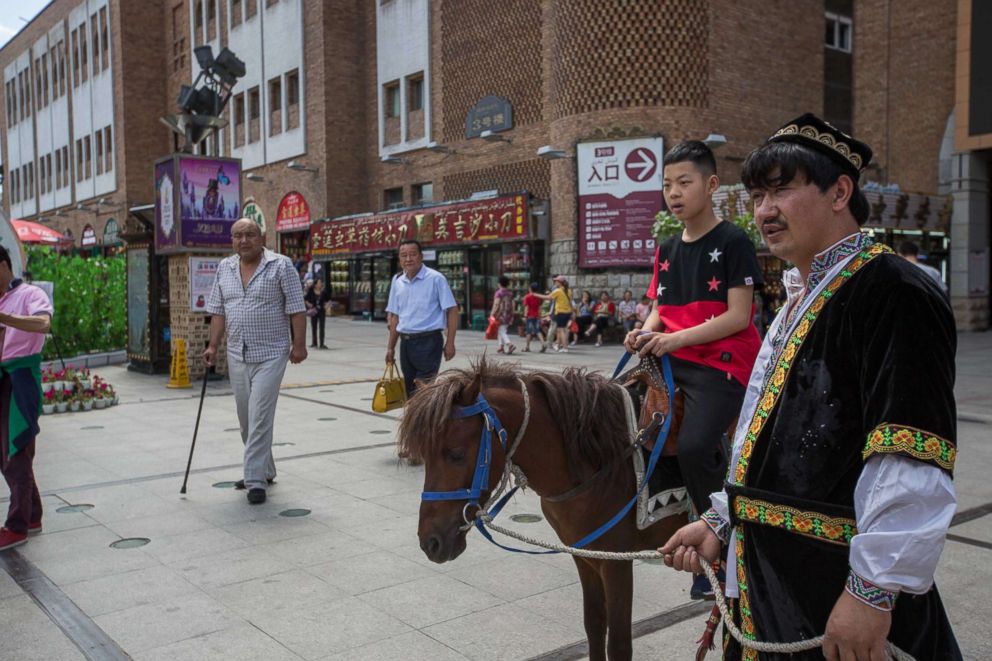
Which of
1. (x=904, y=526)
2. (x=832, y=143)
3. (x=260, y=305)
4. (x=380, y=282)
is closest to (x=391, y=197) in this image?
(x=380, y=282)

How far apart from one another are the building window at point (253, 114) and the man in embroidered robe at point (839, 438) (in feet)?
123

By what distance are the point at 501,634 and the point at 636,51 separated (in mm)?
20363

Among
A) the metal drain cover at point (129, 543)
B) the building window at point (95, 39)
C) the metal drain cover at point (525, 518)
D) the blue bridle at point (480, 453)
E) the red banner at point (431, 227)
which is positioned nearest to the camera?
the blue bridle at point (480, 453)

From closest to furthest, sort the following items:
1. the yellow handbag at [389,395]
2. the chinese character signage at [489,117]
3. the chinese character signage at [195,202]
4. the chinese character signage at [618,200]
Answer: the yellow handbag at [389,395] < the chinese character signage at [195,202] < the chinese character signage at [618,200] < the chinese character signage at [489,117]

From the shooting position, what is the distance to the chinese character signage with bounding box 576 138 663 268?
847 inches

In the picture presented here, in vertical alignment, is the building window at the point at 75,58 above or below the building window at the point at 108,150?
above

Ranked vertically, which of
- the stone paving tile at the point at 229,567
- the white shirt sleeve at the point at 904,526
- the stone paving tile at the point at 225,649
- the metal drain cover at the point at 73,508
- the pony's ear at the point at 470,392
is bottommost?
the stone paving tile at the point at 229,567

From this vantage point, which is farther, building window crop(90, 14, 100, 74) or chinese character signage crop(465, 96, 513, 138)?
building window crop(90, 14, 100, 74)

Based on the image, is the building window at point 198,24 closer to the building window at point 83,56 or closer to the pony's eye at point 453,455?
the building window at point 83,56

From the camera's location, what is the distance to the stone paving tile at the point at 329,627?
3.71 meters

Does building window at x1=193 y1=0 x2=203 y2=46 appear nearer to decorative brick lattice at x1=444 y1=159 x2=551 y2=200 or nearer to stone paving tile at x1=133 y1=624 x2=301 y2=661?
decorative brick lattice at x1=444 y1=159 x2=551 y2=200

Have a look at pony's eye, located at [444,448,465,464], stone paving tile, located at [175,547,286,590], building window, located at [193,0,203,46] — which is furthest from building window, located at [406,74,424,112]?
pony's eye, located at [444,448,465,464]

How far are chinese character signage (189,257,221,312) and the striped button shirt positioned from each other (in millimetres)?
7132

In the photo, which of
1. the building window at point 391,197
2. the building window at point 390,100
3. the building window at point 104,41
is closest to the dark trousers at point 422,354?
the building window at point 391,197
